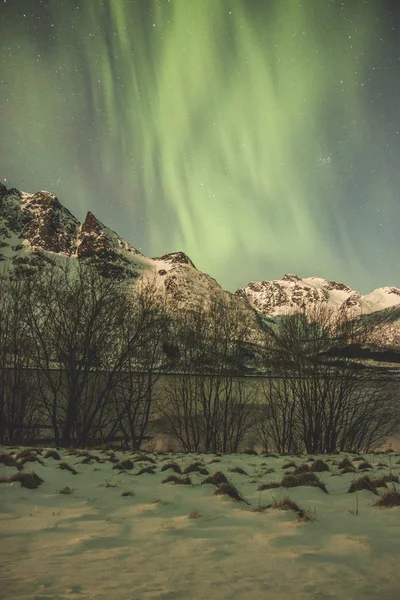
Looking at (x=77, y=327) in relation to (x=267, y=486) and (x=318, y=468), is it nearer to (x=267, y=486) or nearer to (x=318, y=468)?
(x=318, y=468)

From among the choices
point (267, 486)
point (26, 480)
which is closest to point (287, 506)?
point (267, 486)

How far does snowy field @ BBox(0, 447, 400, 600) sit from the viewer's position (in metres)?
2.36

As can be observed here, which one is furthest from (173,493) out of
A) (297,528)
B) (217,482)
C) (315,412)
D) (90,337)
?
(315,412)

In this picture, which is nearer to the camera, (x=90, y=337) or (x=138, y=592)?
(x=138, y=592)

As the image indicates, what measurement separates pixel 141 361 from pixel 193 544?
24.7 m

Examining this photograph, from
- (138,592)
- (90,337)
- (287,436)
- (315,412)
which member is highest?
(90,337)

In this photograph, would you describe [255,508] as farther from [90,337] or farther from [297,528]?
[90,337]

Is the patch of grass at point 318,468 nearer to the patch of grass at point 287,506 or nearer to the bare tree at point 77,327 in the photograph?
the patch of grass at point 287,506

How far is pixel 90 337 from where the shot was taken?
771 inches

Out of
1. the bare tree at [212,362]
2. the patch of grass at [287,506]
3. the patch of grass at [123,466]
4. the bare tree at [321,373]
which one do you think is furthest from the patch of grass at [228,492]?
the bare tree at [212,362]

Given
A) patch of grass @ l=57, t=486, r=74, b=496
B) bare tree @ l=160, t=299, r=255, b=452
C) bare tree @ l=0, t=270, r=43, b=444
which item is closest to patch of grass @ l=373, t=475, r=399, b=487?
patch of grass @ l=57, t=486, r=74, b=496

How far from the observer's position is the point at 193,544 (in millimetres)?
3225

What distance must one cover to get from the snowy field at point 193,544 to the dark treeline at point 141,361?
48.9ft

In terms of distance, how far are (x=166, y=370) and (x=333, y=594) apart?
85.8ft
